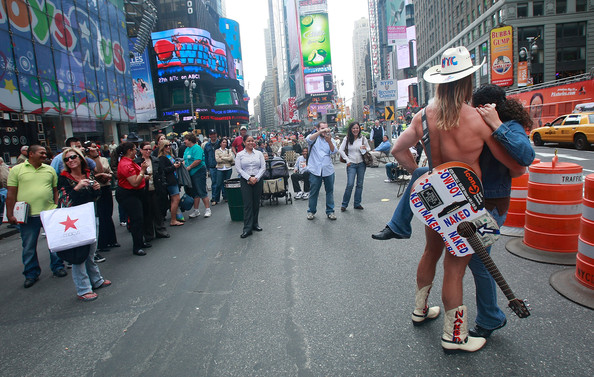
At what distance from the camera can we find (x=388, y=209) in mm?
8211

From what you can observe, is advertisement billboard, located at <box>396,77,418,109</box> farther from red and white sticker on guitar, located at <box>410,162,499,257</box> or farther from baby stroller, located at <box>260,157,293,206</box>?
red and white sticker on guitar, located at <box>410,162,499,257</box>

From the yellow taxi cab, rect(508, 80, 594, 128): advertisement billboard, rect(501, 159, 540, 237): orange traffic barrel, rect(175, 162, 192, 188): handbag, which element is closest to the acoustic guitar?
rect(501, 159, 540, 237): orange traffic barrel

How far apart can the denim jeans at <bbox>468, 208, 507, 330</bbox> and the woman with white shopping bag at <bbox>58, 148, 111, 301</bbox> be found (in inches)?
159

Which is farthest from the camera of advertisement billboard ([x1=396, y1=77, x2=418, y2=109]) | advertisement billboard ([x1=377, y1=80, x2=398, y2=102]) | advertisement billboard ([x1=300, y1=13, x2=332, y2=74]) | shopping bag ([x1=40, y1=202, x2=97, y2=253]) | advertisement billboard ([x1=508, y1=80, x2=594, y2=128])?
advertisement billboard ([x1=300, y1=13, x2=332, y2=74])

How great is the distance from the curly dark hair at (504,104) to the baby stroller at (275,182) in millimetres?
7343

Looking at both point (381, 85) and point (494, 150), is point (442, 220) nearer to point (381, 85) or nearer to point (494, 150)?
point (494, 150)

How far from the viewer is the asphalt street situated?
2.72 metres

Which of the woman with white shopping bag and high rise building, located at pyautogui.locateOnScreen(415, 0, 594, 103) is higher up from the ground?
high rise building, located at pyautogui.locateOnScreen(415, 0, 594, 103)

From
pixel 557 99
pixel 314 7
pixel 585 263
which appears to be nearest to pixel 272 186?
pixel 585 263

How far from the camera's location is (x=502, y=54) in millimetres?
38719

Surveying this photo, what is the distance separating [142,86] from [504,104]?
54.3 meters

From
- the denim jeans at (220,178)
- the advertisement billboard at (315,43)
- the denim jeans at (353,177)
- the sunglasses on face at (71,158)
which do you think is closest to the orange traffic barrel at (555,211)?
the denim jeans at (353,177)

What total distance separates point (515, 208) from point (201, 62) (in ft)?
219

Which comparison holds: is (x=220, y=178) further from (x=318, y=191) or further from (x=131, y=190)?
(x=131, y=190)
